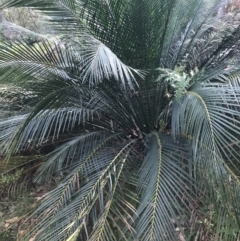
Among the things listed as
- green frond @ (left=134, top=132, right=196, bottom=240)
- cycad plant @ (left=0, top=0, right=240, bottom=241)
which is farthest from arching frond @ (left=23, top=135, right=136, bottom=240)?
green frond @ (left=134, top=132, right=196, bottom=240)

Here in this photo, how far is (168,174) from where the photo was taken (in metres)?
2.02

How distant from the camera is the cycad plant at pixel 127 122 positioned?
72.8 inches

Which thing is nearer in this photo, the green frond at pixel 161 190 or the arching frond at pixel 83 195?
the green frond at pixel 161 190

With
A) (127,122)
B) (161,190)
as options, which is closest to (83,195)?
(161,190)

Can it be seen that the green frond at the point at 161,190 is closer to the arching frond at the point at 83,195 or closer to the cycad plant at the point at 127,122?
the cycad plant at the point at 127,122

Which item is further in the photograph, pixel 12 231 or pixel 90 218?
pixel 12 231

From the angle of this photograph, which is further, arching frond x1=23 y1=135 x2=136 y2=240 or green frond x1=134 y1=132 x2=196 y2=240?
arching frond x1=23 y1=135 x2=136 y2=240

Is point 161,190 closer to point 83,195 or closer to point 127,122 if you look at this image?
point 83,195

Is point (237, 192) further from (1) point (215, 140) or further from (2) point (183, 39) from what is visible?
(2) point (183, 39)

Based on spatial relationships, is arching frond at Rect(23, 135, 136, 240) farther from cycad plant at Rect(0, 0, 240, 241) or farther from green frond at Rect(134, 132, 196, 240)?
green frond at Rect(134, 132, 196, 240)

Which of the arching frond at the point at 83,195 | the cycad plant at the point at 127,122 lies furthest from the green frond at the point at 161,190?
the arching frond at the point at 83,195

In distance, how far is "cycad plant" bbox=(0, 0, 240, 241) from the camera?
185cm

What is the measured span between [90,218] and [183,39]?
1868 millimetres

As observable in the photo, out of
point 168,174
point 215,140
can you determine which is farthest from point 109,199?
point 215,140
